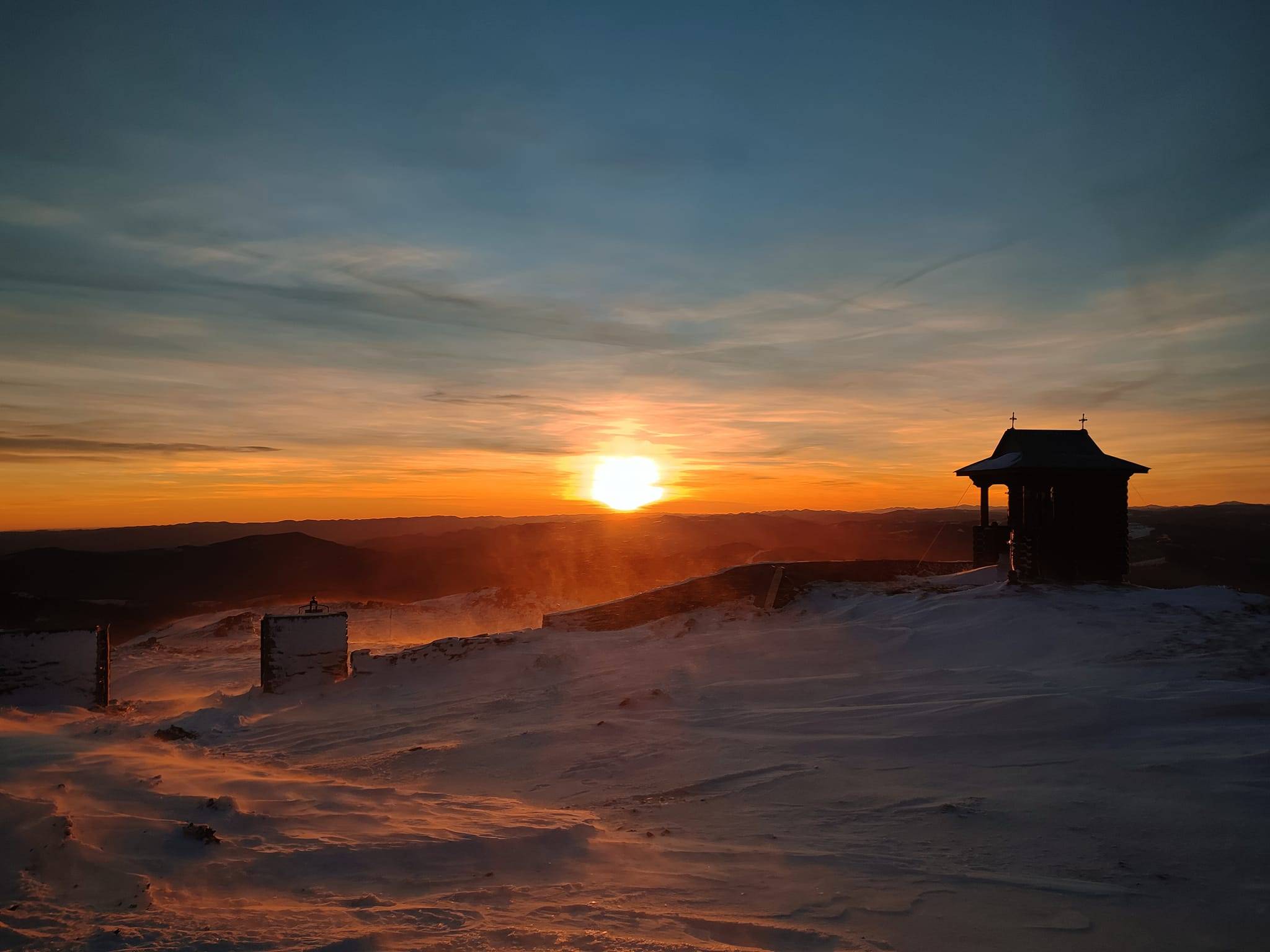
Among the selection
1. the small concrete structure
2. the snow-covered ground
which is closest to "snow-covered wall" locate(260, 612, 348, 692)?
the small concrete structure

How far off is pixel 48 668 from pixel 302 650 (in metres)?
4.72

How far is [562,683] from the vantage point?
1474 centimetres

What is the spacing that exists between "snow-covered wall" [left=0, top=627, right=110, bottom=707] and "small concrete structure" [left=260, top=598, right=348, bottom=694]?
303 cm

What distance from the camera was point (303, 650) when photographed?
16.8 meters

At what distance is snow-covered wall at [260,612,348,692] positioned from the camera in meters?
16.5

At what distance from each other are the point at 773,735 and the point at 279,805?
5.61 m

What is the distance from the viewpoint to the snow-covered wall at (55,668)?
15.4 metres

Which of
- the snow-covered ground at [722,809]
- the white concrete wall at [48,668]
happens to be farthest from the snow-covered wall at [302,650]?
the white concrete wall at [48,668]

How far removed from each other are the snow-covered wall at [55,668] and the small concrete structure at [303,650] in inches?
119

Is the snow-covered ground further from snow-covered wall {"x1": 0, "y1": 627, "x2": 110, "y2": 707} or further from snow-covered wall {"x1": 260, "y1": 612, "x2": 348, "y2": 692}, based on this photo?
snow-covered wall {"x1": 260, "y1": 612, "x2": 348, "y2": 692}

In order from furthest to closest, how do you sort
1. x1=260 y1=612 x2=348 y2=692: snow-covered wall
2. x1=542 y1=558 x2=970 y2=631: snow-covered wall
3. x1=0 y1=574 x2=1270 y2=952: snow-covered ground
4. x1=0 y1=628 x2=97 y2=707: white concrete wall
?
x1=542 y1=558 x2=970 y2=631: snow-covered wall → x1=260 y1=612 x2=348 y2=692: snow-covered wall → x1=0 y1=628 x2=97 y2=707: white concrete wall → x1=0 y1=574 x2=1270 y2=952: snow-covered ground

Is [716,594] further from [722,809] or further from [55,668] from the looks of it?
[55,668]

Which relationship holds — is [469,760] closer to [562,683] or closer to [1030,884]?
[562,683]

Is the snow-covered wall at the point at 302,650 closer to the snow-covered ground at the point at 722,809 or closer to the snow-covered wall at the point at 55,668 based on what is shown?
the snow-covered ground at the point at 722,809
